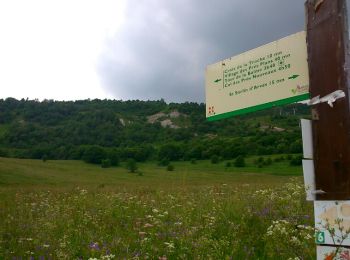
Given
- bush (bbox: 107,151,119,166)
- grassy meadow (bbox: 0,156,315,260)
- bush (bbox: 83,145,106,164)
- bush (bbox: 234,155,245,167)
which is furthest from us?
bush (bbox: 83,145,106,164)

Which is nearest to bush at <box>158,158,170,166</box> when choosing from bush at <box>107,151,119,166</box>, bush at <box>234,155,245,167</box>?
bush at <box>107,151,119,166</box>

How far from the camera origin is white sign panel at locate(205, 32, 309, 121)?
2969 millimetres

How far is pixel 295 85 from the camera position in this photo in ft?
9.74

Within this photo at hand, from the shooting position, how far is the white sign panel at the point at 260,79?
2969 mm

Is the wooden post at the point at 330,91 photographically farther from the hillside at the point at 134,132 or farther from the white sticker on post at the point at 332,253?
the hillside at the point at 134,132

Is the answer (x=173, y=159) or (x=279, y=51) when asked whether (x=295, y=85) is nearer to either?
(x=279, y=51)

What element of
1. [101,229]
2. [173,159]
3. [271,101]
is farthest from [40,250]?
[173,159]

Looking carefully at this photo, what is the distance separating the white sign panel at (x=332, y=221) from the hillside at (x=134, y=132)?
290 ft

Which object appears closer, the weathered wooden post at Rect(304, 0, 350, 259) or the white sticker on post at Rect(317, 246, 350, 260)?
the white sticker on post at Rect(317, 246, 350, 260)

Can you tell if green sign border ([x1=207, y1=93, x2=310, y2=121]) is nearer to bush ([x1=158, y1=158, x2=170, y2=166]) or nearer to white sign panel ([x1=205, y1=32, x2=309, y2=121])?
white sign panel ([x1=205, y1=32, x2=309, y2=121])

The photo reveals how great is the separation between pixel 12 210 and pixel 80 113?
530 ft

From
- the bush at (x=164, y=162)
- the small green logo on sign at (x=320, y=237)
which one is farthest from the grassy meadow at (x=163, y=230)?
the bush at (x=164, y=162)

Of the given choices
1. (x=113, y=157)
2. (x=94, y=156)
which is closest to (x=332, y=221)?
(x=113, y=157)

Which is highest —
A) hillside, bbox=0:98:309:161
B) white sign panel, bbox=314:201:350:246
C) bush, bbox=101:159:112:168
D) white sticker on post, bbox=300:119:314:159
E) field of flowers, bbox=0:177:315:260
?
hillside, bbox=0:98:309:161
